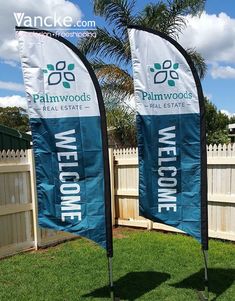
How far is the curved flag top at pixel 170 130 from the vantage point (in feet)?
17.2

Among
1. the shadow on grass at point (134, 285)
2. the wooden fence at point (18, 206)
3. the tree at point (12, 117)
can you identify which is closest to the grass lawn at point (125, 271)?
the shadow on grass at point (134, 285)

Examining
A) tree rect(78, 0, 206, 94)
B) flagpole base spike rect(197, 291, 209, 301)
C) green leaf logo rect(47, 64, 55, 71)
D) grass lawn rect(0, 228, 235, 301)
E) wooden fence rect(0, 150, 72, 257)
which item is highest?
tree rect(78, 0, 206, 94)

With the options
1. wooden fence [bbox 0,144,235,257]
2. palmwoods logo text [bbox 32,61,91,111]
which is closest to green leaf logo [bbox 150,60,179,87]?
palmwoods logo text [bbox 32,61,91,111]

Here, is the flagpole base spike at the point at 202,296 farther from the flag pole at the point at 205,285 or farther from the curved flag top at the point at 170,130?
the curved flag top at the point at 170,130

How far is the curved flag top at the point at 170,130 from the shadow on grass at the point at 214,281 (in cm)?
80

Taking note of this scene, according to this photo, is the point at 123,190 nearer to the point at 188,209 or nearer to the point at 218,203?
the point at 218,203

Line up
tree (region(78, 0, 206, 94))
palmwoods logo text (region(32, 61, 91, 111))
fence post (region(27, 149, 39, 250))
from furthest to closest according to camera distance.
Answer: tree (region(78, 0, 206, 94)), fence post (region(27, 149, 39, 250)), palmwoods logo text (region(32, 61, 91, 111))

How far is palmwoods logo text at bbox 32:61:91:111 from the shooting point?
510 centimetres

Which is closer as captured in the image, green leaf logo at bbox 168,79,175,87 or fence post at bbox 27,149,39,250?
green leaf logo at bbox 168,79,175,87

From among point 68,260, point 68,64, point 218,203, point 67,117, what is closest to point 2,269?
point 68,260

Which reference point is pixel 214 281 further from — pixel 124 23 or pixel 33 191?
pixel 124 23

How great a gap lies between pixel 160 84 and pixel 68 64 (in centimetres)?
120

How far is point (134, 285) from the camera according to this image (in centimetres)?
584

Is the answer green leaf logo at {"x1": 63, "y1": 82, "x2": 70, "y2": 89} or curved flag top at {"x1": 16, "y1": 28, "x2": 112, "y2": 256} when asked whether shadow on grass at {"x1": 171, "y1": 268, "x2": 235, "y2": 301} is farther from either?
green leaf logo at {"x1": 63, "y1": 82, "x2": 70, "y2": 89}
